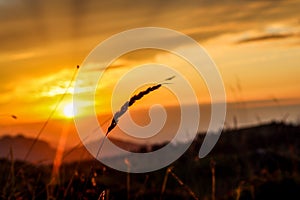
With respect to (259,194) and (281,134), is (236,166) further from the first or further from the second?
(259,194)

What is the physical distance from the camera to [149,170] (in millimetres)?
11062

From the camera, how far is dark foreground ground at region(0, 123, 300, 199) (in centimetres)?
664

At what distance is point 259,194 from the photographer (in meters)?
7.35

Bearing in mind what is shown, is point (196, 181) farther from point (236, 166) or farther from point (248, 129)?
point (248, 129)

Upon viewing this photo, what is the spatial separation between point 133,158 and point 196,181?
2.13 meters

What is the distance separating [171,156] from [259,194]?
570 centimetres

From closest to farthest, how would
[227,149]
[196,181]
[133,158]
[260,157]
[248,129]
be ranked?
[196,181] → [260,157] → [133,158] → [227,149] → [248,129]

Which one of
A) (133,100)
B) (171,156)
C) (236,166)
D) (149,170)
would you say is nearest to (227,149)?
(171,156)

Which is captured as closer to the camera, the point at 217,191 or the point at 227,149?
the point at 217,191

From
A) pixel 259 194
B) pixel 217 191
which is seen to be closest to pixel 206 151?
pixel 217 191

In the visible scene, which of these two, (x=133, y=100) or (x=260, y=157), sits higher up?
(x=133, y=100)

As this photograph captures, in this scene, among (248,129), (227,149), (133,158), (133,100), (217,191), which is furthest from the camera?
(248,129)

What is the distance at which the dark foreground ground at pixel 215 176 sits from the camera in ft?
21.8

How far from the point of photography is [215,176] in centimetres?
1121
